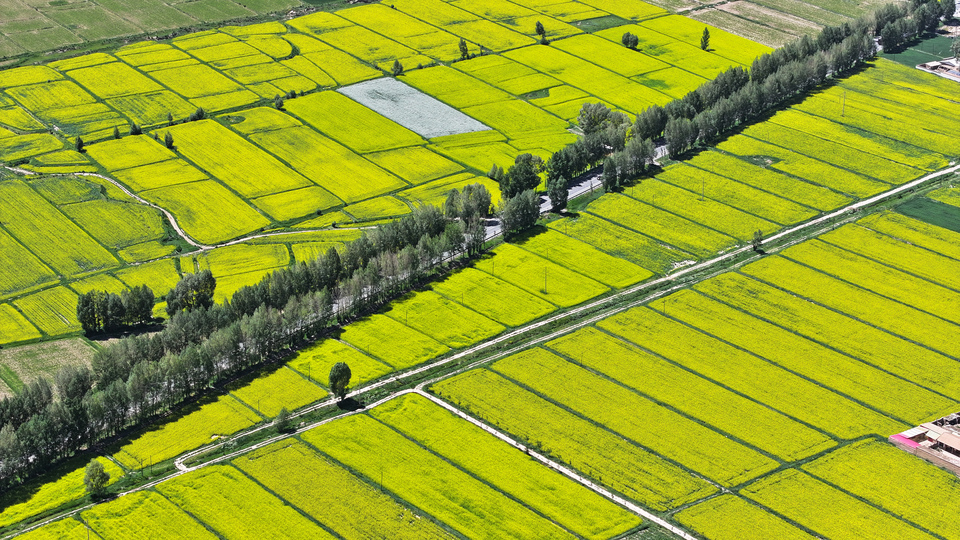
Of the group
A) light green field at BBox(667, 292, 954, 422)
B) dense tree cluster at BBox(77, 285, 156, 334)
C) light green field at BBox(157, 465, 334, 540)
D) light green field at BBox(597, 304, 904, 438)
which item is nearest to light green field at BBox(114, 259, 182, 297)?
dense tree cluster at BBox(77, 285, 156, 334)

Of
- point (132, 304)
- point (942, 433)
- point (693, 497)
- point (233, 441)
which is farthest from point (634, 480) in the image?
point (132, 304)

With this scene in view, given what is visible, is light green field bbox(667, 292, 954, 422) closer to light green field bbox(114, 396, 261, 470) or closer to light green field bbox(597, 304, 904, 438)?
light green field bbox(597, 304, 904, 438)

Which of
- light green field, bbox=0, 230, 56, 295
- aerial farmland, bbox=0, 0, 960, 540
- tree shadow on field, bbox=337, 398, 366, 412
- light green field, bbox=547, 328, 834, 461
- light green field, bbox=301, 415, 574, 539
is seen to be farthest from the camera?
light green field, bbox=0, 230, 56, 295

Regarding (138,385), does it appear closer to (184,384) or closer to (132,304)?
(184,384)

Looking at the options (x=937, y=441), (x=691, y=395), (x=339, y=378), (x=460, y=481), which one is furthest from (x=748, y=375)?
(x=339, y=378)

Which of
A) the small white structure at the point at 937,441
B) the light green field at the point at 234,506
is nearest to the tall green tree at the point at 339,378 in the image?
the light green field at the point at 234,506

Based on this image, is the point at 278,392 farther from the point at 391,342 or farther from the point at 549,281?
the point at 549,281

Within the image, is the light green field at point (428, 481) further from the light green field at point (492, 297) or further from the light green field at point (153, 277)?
the light green field at point (153, 277)
